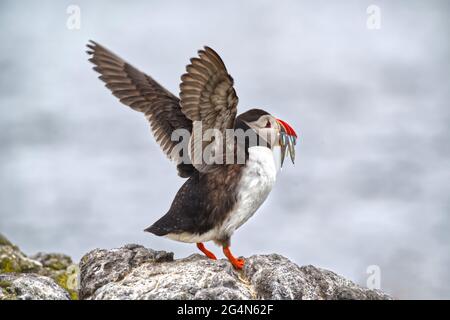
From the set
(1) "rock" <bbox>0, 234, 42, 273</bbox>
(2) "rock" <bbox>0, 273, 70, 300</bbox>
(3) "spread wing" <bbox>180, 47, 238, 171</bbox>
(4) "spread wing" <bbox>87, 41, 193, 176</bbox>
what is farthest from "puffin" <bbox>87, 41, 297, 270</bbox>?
(1) "rock" <bbox>0, 234, 42, 273</bbox>

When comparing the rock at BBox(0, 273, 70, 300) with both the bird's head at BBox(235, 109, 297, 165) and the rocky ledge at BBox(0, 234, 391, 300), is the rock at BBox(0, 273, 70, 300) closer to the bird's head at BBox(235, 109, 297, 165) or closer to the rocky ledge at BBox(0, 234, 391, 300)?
the rocky ledge at BBox(0, 234, 391, 300)

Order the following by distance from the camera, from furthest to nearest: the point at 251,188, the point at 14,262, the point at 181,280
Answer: the point at 14,262 → the point at 251,188 → the point at 181,280

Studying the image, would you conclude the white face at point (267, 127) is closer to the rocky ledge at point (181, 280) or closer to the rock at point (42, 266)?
the rocky ledge at point (181, 280)

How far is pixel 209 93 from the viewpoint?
28.4ft

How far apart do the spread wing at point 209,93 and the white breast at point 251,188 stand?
0.62 metres

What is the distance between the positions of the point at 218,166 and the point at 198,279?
2.01m

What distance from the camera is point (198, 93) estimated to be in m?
8.65

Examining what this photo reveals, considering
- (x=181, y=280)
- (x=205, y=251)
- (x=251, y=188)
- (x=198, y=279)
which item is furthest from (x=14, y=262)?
(x=198, y=279)

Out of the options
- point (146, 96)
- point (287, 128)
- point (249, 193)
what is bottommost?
point (249, 193)

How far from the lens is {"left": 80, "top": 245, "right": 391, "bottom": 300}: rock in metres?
7.65

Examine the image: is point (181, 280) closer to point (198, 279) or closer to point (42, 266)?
point (198, 279)

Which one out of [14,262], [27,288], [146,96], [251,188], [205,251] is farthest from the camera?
[14,262]

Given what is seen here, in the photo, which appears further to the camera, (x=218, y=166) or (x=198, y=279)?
(x=218, y=166)
